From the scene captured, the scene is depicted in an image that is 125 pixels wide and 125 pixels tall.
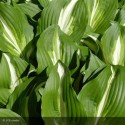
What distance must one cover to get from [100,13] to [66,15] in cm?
20

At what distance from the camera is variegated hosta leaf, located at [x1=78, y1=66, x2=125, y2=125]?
0.98m

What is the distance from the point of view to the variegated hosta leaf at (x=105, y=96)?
38.6 inches

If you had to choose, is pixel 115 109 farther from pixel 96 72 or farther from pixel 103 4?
pixel 103 4

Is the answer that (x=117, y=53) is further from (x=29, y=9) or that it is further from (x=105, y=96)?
(x=29, y=9)

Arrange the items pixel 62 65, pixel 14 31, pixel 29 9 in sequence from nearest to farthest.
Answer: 1. pixel 62 65
2. pixel 14 31
3. pixel 29 9

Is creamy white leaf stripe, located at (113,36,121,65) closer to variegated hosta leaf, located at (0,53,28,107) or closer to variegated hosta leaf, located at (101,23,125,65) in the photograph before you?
variegated hosta leaf, located at (101,23,125,65)

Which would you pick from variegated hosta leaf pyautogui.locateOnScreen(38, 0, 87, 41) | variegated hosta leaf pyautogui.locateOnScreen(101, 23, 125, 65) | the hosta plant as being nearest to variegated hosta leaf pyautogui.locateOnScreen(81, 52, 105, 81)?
the hosta plant

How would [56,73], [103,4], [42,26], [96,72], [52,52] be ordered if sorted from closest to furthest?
[56,73], [96,72], [52,52], [42,26], [103,4]

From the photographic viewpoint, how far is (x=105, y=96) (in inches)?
38.7

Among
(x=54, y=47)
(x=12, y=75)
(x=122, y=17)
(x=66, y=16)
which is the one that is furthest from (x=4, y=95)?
(x=122, y=17)

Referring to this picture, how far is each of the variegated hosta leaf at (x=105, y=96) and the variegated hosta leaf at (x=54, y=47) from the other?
0.20 m

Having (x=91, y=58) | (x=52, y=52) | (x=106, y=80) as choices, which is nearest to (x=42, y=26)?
(x=52, y=52)

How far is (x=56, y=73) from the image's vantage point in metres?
0.92

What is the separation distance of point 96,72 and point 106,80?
0.07m
